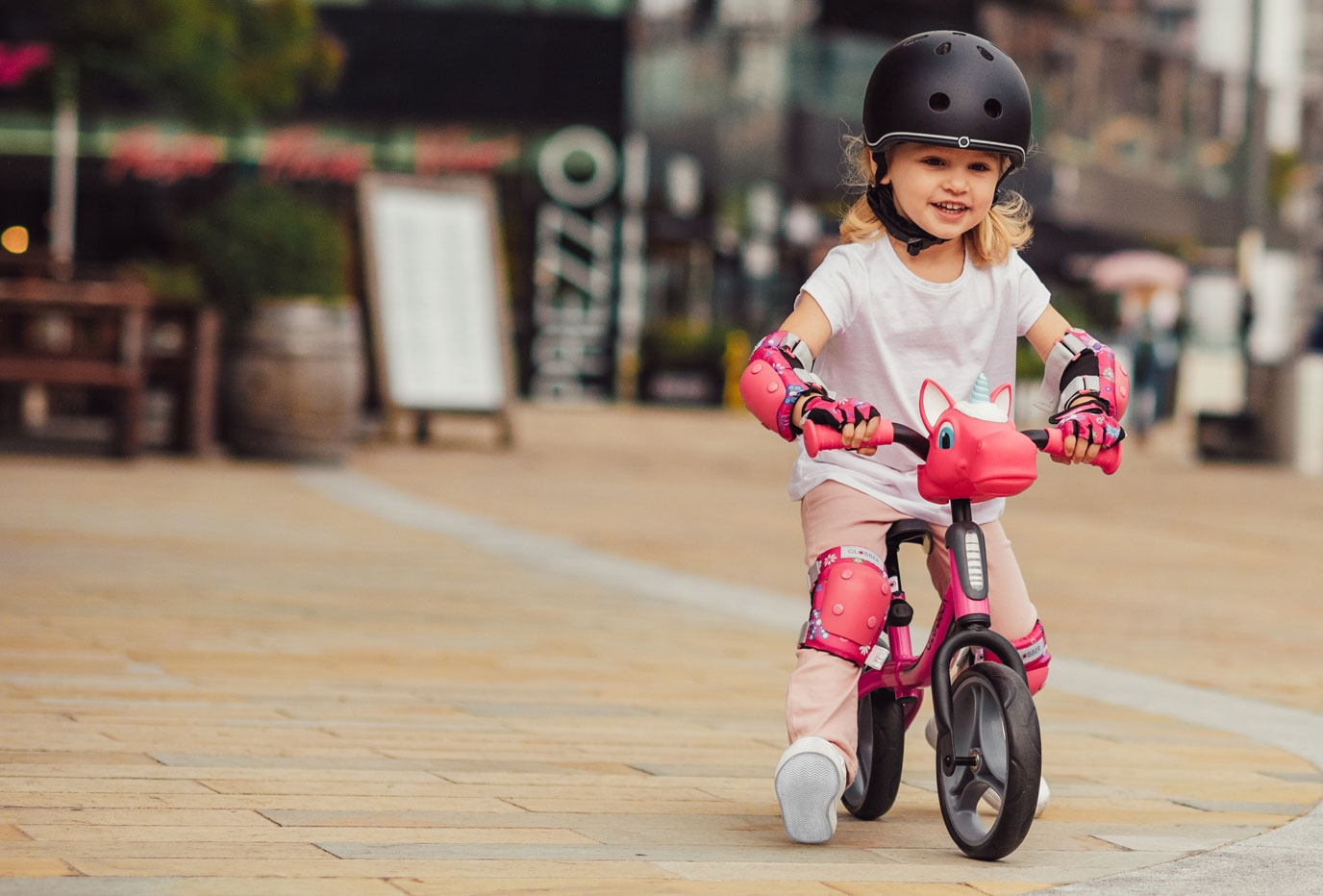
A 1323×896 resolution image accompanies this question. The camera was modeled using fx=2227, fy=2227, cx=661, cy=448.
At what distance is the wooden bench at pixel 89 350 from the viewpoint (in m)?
12.8

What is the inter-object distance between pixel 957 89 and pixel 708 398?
26.6 m

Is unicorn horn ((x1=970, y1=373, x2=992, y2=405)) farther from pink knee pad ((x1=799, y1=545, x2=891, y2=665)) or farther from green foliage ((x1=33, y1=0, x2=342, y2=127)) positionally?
green foliage ((x1=33, y1=0, x2=342, y2=127))

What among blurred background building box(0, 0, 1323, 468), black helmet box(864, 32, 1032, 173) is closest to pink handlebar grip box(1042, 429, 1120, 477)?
black helmet box(864, 32, 1032, 173)

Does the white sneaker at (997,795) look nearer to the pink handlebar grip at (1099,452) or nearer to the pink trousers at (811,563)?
the pink trousers at (811,563)

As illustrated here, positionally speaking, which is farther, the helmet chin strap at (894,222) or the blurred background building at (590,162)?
the blurred background building at (590,162)

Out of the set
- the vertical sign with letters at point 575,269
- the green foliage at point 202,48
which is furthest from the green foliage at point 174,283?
the vertical sign with letters at point 575,269

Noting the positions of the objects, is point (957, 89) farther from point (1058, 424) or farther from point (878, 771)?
point (878, 771)

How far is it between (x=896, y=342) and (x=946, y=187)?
288 mm

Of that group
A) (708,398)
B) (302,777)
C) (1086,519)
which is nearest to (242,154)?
(708,398)

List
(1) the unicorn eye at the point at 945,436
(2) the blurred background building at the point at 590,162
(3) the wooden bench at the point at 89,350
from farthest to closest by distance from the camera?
1. (2) the blurred background building at the point at 590,162
2. (3) the wooden bench at the point at 89,350
3. (1) the unicorn eye at the point at 945,436

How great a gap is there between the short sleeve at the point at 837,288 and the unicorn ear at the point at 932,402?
23 cm

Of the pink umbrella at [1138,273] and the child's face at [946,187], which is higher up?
the pink umbrella at [1138,273]

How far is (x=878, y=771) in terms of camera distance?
4047 millimetres

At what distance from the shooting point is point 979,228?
4020 mm
